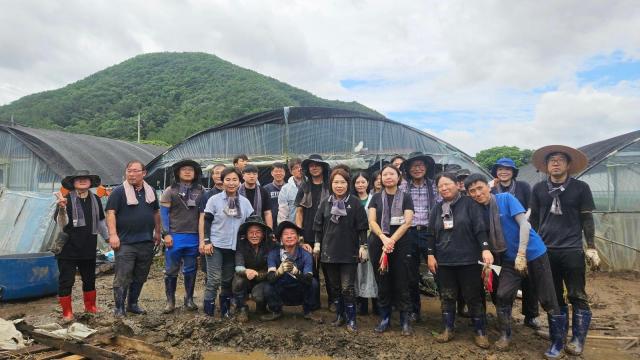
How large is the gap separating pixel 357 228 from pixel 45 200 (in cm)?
731

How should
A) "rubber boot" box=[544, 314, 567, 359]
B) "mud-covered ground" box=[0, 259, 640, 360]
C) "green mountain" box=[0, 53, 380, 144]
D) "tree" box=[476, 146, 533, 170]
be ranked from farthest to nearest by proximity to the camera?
"tree" box=[476, 146, 533, 170], "green mountain" box=[0, 53, 380, 144], "mud-covered ground" box=[0, 259, 640, 360], "rubber boot" box=[544, 314, 567, 359]

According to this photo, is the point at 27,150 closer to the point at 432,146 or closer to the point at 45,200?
the point at 45,200

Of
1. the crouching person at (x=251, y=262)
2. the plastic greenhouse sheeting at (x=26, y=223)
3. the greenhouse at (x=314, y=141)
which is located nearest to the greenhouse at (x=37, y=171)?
the plastic greenhouse sheeting at (x=26, y=223)

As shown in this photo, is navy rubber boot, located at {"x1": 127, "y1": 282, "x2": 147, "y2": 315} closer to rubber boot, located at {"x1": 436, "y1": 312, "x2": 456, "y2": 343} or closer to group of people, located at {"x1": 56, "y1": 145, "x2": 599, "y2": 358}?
group of people, located at {"x1": 56, "y1": 145, "x2": 599, "y2": 358}

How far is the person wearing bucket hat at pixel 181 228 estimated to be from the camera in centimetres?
505

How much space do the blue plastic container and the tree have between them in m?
32.9

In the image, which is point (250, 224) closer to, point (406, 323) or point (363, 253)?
point (363, 253)

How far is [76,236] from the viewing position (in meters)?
4.75

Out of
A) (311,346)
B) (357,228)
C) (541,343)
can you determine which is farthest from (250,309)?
(541,343)

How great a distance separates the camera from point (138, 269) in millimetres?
4953

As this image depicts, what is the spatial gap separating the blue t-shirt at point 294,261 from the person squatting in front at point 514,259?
1.99 meters

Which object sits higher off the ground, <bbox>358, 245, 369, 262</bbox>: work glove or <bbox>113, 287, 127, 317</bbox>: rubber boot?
<bbox>358, 245, 369, 262</bbox>: work glove

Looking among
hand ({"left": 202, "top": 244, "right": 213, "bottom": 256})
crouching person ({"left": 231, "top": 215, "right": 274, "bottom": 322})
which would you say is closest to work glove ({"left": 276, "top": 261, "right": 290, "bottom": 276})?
crouching person ({"left": 231, "top": 215, "right": 274, "bottom": 322})

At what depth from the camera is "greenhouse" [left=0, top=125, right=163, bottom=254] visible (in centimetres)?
835
